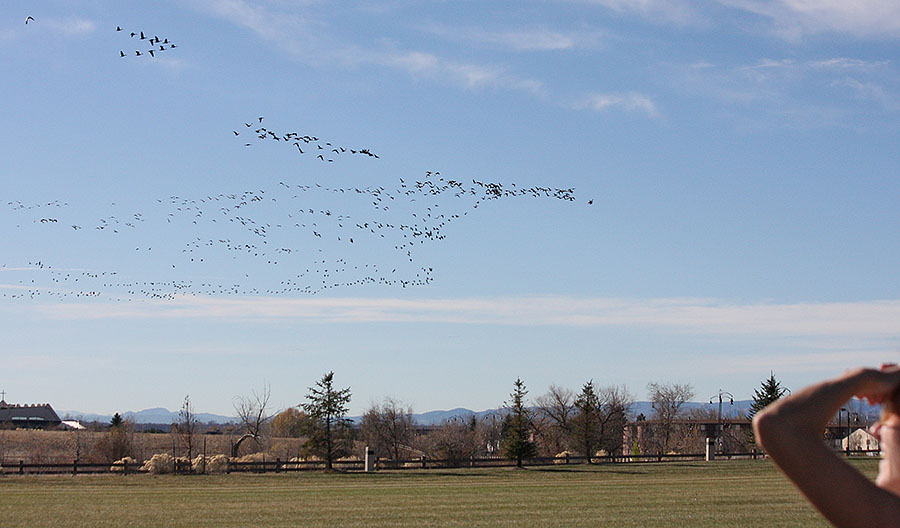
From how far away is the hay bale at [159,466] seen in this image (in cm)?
5553

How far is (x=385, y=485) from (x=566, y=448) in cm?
4331

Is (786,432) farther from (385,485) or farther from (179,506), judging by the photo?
(385,485)

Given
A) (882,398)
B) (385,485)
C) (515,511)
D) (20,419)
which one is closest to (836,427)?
(385,485)

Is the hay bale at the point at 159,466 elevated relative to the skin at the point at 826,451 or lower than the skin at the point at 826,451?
lower

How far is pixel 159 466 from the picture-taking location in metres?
55.8

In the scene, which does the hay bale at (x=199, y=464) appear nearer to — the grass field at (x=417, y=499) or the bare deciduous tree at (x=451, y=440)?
the grass field at (x=417, y=499)

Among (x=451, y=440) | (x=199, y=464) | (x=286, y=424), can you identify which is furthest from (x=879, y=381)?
(x=286, y=424)

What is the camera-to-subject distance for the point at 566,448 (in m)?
85.8

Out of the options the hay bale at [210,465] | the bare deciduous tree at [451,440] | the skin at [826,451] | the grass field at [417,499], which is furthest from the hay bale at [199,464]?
the skin at [826,451]

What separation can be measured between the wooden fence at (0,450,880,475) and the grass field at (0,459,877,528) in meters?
2.91

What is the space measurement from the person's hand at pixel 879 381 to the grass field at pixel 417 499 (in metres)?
24.7

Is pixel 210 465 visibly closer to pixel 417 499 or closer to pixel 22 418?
pixel 417 499

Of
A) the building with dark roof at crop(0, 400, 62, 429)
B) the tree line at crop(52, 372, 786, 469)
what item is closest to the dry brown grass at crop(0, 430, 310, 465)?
the tree line at crop(52, 372, 786, 469)

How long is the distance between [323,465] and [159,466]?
9998mm
